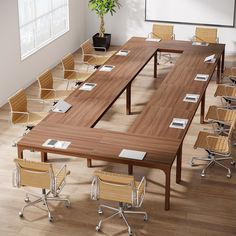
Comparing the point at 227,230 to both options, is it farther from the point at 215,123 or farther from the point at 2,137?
the point at 2,137

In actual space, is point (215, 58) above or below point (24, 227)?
above

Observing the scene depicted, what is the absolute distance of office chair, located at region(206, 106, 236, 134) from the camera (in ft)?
32.0

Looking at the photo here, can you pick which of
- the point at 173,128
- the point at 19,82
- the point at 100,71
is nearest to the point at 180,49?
the point at 100,71

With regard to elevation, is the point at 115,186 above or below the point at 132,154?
below

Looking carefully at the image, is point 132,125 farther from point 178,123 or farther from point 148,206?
point 148,206

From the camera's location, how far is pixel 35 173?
24.5ft

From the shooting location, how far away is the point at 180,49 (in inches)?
496

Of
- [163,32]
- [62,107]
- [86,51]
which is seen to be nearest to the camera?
[62,107]

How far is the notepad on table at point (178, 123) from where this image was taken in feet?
28.7

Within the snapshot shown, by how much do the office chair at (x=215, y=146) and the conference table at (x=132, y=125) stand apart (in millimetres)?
365

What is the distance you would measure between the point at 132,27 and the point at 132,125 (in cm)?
701

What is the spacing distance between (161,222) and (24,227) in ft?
5.77

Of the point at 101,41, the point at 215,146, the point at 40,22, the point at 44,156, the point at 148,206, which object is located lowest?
the point at 148,206

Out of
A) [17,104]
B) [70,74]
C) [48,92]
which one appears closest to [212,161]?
[17,104]
